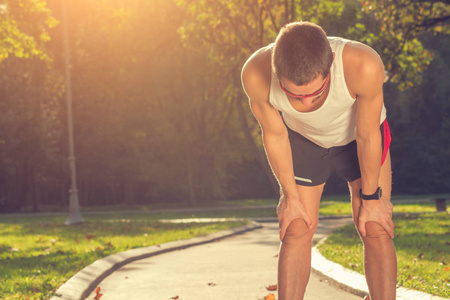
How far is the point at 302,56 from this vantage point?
3.00m

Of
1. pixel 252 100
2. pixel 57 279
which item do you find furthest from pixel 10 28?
pixel 252 100

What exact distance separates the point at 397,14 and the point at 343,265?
485 inches

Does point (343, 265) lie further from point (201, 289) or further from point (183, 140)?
point (183, 140)

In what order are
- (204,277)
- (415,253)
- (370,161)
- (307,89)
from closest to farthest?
(307,89), (370,161), (204,277), (415,253)

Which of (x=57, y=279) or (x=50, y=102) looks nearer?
(x=57, y=279)

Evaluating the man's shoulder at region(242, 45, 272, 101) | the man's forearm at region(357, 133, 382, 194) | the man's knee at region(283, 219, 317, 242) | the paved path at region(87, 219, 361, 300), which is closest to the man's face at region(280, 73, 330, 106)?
the man's shoulder at region(242, 45, 272, 101)

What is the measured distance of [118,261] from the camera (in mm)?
8805

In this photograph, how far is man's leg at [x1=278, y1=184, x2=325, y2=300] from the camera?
13.0 ft

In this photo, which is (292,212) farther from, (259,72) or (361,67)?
(361,67)

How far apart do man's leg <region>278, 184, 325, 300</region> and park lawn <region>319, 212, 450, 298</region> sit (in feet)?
5.65

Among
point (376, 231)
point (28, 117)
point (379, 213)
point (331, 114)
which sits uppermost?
point (28, 117)

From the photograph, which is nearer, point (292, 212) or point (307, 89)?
point (307, 89)

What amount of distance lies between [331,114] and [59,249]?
840 cm

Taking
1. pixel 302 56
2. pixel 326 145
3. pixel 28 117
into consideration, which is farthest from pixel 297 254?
pixel 28 117
